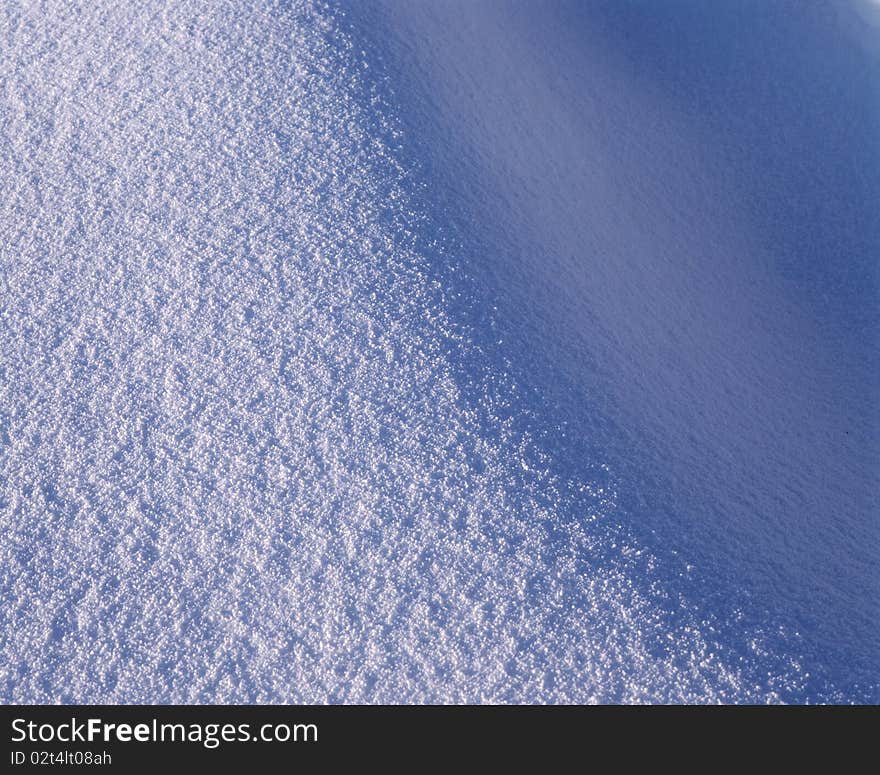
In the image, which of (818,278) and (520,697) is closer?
(520,697)

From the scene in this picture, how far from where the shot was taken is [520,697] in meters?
0.85

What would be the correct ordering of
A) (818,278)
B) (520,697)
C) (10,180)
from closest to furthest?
1. (520,697)
2. (10,180)
3. (818,278)

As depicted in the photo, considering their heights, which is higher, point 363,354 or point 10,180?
point 10,180

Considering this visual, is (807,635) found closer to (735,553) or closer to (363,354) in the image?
(735,553)

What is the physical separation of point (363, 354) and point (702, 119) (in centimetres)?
113

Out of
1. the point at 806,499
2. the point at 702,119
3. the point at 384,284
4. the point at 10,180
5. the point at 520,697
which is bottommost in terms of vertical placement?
the point at 520,697

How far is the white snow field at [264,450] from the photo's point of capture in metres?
0.87

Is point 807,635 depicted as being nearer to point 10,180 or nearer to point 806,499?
point 806,499

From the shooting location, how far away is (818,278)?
1540 millimetres

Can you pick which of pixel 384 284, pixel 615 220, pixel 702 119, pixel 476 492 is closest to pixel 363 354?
pixel 384 284

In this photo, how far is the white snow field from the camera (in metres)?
0.87

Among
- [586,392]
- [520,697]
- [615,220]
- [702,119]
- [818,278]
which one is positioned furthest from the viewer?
[702,119]

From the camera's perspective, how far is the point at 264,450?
984 millimetres

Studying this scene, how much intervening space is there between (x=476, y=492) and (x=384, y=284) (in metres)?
0.34
